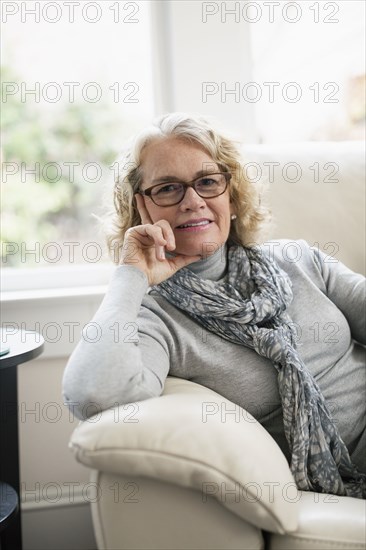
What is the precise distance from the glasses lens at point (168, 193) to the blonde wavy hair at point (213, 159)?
70 mm

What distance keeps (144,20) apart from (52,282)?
3.24 ft

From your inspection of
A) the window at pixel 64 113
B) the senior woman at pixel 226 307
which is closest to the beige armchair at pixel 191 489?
the senior woman at pixel 226 307

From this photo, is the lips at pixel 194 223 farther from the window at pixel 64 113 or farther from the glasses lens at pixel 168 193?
the window at pixel 64 113

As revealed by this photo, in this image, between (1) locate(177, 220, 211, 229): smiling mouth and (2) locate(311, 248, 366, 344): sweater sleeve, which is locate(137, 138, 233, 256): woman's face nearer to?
(1) locate(177, 220, 211, 229): smiling mouth

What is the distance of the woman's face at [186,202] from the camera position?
1418 millimetres

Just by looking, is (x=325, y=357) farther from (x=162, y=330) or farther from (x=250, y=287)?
(x=162, y=330)

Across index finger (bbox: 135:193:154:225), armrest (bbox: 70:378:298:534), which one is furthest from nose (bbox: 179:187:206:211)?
armrest (bbox: 70:378:298:534)

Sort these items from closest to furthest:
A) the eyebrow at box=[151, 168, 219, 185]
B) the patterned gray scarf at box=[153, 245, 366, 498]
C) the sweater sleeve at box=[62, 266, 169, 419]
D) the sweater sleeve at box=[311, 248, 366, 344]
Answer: the sweater sleeve at box=[62, 266, 169, 419]
the patterned gray scarf at box=[153, 245, 366, 498]
the eyebrow at box=[151, 168, 219, 185]
the sweater sleeve at box=[311, 248, 366, 344]

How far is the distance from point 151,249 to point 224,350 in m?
0.27

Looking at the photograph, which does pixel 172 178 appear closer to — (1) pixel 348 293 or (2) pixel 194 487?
(1) pixel 348 293

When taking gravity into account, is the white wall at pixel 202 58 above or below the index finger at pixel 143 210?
above

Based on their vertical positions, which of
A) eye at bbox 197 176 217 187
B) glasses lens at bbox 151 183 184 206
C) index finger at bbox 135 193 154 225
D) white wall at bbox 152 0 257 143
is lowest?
index finger at bbox 135 193 154 225

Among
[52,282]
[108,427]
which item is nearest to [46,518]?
[52,282]

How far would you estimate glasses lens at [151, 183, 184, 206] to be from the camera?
1.43 meters
